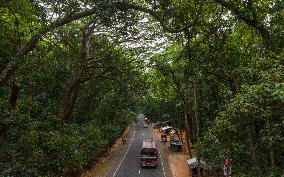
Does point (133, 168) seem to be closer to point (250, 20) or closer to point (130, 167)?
point (130, 167)

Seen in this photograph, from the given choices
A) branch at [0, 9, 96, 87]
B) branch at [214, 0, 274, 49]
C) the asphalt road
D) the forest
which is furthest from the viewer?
the asphalt road

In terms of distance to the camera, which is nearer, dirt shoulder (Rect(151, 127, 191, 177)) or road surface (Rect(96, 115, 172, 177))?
road surface (Rect(96, 115, 172, 177))

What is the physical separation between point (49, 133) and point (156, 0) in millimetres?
6825

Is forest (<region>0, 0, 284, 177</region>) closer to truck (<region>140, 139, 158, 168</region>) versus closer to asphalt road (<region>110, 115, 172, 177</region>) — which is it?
asphalt road (<region>110, 115, 172, 177</region>)

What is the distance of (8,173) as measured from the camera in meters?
10.6

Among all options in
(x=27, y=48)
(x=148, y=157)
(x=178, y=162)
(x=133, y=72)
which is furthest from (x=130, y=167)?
(x=27, y=48)

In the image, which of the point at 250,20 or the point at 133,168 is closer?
the point at 250,20

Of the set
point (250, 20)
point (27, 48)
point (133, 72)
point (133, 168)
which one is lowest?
point (133, 168)

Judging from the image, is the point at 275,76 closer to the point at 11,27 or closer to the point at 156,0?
the point at 156,0

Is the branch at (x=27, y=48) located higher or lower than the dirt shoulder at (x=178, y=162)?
higher

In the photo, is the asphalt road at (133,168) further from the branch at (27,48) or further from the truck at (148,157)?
the branch at (27,48)

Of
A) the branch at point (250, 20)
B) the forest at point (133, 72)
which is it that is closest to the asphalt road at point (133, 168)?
the forest at point (133, 72)

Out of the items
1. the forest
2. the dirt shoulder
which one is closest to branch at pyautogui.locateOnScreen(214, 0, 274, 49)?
the forest

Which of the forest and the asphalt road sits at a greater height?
the forest
